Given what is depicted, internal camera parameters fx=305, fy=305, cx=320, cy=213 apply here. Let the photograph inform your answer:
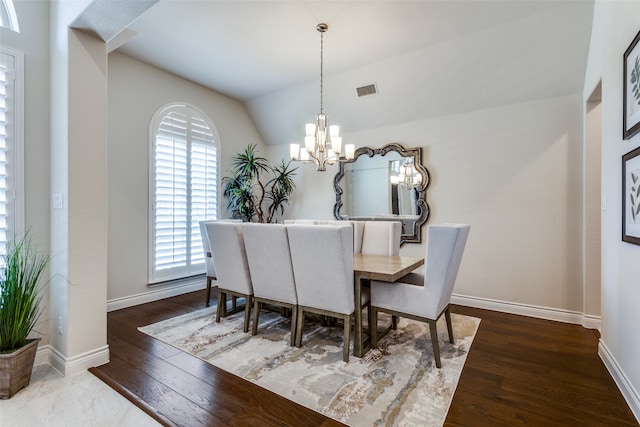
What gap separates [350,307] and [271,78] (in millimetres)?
3291

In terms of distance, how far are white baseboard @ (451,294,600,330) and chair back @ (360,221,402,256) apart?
1.30 meters

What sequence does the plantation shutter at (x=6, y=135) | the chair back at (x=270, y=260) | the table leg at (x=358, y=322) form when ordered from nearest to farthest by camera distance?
1. the plantation shutter at (x=6, y=135)
2. the table leg at (x=358, y=322)
3. the chair back at (x=270, y=260)

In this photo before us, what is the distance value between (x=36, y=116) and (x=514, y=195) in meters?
4.52

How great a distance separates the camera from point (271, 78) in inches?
165

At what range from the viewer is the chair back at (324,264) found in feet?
7.34

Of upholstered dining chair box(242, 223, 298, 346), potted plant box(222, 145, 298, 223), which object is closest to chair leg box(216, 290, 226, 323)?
upholstered dining chair box(242, 223, 298, 346)

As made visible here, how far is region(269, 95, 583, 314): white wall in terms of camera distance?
3.21 meters

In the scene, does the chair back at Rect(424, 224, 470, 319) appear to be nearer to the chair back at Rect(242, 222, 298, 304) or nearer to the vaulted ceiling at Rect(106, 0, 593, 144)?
the chair back at Rect(242, 222, 298, 304)

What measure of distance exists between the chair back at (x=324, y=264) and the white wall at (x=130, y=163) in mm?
2414

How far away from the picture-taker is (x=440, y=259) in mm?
2195

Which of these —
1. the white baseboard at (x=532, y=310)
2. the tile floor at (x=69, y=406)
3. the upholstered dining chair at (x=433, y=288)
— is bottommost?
the tile floor at (x=69, y=406)

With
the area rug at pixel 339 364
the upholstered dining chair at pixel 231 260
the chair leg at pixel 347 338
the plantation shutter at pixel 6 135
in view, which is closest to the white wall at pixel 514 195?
the area rug at pixel 339 364

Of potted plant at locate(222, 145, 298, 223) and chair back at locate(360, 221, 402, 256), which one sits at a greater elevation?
potted plant at locate(222, 145, 298, 223)

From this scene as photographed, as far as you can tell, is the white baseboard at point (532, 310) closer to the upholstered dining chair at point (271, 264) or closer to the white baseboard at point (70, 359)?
the upholstered dining chair at point (271, 264)
